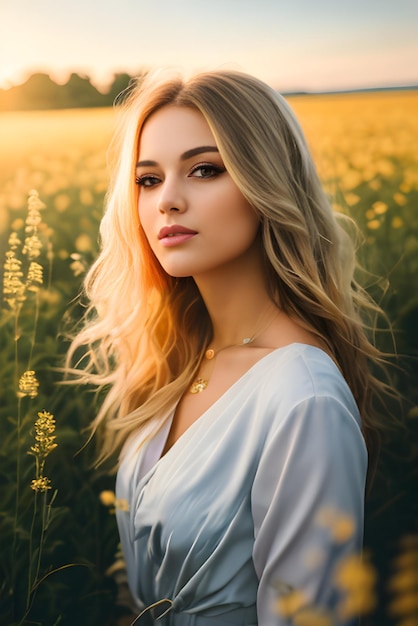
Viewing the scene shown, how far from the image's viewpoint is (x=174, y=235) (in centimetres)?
211

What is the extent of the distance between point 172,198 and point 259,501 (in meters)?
0.82

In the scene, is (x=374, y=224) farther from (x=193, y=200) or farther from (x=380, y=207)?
(x=193, y=200)

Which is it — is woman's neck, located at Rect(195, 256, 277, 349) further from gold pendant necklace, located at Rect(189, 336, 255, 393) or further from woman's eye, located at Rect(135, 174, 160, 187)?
woman's eye, located at Rect(135, 174, 160, 187)

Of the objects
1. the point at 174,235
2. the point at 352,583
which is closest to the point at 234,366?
the point at 174,235

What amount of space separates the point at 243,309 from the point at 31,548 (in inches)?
37.6

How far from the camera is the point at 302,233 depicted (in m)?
2.11

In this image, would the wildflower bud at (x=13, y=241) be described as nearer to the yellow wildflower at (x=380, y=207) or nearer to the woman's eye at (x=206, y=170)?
the woman's eye at (x=206, y=170)

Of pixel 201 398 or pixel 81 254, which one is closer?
pixel 201 398

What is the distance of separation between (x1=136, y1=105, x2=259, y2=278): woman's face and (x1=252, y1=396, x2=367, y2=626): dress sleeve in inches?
19.6

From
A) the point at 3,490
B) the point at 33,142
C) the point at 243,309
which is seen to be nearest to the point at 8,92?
the point at 33,142

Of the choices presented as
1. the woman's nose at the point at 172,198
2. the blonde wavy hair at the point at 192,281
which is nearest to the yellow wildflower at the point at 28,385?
the blonde wavy hair at the point at 192,281

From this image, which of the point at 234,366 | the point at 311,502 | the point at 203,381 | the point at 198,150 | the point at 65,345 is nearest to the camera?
the point at 311,502

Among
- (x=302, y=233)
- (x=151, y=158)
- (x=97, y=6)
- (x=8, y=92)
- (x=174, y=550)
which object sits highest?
(x=97, y=6)

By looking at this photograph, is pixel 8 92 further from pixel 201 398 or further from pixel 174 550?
pixel 174 550
